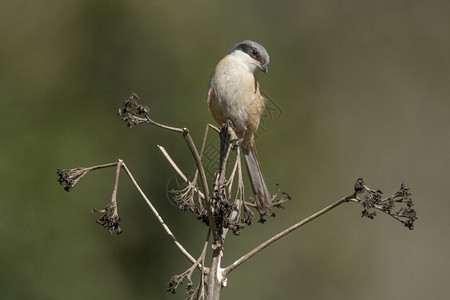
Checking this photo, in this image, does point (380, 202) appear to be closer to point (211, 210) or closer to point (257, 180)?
point (211, 210)

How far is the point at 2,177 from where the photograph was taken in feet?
12.4

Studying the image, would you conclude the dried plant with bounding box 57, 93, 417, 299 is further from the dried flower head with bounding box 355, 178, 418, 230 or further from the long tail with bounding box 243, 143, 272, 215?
the long tail with bounding box 243, 143, 272, 215

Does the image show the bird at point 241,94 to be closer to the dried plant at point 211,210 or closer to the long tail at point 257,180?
the long tail at point 257,180

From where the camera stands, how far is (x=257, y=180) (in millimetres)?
2441

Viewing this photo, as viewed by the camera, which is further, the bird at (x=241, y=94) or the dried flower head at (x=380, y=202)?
the bird at (x=241, y=94)

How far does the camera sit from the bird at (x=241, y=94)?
2.40m

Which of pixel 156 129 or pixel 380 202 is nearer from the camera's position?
pixel 380 202

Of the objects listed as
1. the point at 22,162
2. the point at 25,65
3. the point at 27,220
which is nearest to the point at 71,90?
the point at 25,65

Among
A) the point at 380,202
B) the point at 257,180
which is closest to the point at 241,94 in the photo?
the point at 257,180

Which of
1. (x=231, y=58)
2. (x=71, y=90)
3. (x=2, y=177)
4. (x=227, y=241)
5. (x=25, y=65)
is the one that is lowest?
(x=227, y=241)

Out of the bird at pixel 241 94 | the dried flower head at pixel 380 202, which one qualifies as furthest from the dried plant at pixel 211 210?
the bird at pixel 241 94

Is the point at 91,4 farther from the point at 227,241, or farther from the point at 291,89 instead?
the point at 227,241

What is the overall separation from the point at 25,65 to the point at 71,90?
449 millimetres

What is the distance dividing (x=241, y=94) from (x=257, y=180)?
1.20 ft
